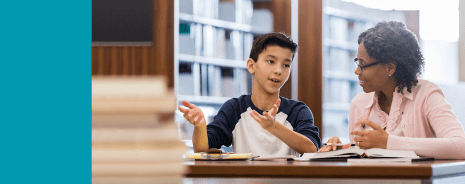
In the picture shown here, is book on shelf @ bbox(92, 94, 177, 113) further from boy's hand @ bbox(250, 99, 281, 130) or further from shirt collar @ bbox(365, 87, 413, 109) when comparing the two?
shirt collar @ bbox(365, 87, 413, 109)

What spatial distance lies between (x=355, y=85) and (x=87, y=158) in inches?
162

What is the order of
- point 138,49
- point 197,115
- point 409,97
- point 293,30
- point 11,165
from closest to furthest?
1. point 11,165
2. point 197,115
3. point 409,97
4. point 138,49
5. point 293,30

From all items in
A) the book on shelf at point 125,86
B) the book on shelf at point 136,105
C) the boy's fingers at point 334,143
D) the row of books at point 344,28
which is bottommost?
the boy's fingers at point 334,143

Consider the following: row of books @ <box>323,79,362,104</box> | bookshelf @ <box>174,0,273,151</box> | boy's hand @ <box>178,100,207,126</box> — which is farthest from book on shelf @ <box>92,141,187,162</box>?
row of books @ <box>323,79,362,104</box>

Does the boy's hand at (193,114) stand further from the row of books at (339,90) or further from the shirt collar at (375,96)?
the row of books at (339,90)

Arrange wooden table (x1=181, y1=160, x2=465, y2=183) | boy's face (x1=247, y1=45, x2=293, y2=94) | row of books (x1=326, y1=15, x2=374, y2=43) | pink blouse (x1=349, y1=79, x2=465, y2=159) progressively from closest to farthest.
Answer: wooden table (x1=181, y1=160, x2=465, y2=183)
pink blouse (x1=349, y1=79, x2=465, y2=159)
boy's face (x1=247, y1=45, x2=293, y2=94)
row of books (x1=326, y1=15, x2=374, y2=43)

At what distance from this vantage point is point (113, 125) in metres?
0.31

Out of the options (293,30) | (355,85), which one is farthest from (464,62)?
(293,30)

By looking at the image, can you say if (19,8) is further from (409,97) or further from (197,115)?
(409,97)

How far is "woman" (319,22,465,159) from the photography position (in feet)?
4.72

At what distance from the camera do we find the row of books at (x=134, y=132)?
306mm

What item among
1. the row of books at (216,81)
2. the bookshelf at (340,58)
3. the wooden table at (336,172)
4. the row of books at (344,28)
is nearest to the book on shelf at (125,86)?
the wooden table at (336,172)

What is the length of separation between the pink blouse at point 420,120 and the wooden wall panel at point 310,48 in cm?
152

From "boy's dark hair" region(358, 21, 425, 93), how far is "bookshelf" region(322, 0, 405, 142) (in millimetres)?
2221
